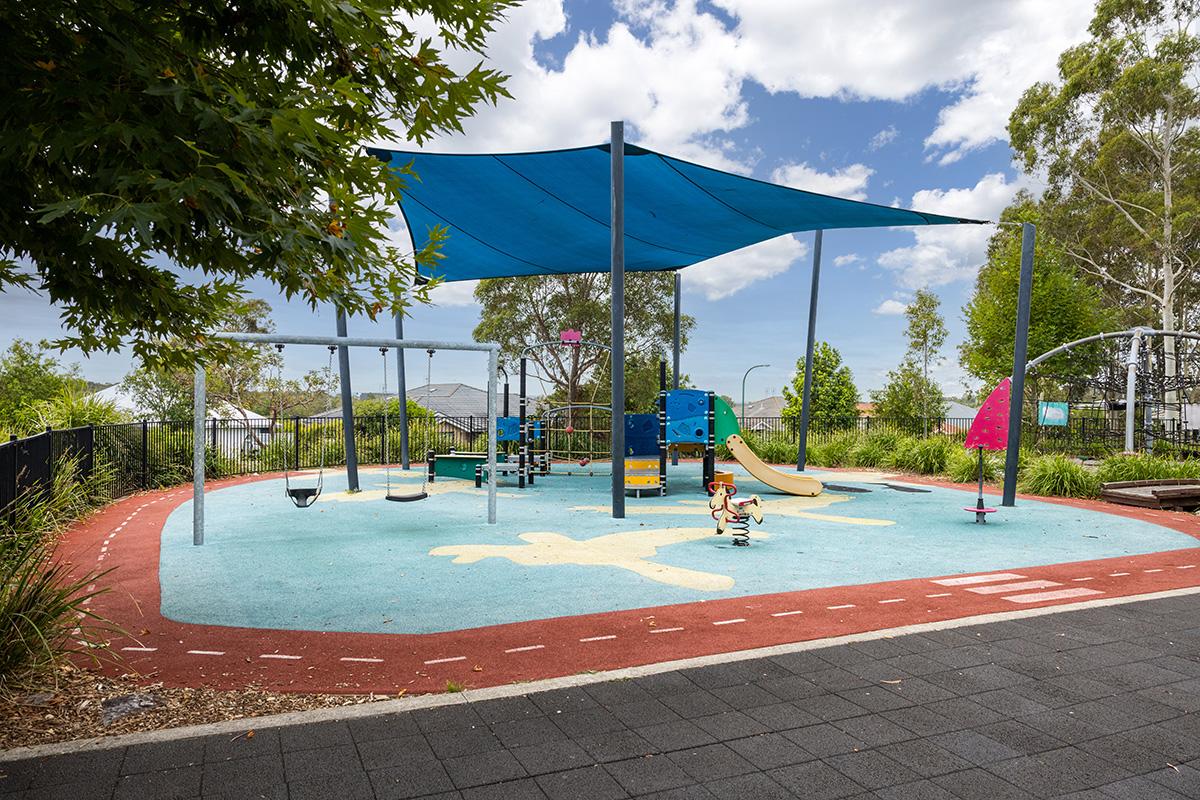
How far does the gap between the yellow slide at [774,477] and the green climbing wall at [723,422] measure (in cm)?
61

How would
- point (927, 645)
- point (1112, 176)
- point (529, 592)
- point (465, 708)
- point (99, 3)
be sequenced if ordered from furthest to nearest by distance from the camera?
point (1112, 176)
point (529, 592)
point (927, 645)
point (465, 708)
point (99, 3)

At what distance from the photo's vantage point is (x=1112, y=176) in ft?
97.6

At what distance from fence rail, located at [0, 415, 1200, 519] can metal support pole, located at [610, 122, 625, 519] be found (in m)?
3.97

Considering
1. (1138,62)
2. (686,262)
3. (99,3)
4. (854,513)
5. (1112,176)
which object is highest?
(1138,62)

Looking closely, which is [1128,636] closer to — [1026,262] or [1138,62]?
[1026,262]

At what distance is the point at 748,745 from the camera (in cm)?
295

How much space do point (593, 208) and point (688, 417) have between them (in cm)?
410

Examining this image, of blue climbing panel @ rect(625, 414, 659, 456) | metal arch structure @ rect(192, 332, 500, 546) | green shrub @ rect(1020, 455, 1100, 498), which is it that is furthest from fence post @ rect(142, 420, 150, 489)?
green shrub @ rect(1020, 455, 1100, 498)

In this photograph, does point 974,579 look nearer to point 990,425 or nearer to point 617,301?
point 990,425

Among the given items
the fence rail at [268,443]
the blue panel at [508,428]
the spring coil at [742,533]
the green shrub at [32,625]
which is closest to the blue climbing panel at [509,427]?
the blue panel at [508,428]

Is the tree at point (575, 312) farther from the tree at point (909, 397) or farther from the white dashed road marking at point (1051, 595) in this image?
the white dashed road marking at point (1051, 595)

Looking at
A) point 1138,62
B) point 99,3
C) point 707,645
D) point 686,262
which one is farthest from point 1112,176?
point 99,3

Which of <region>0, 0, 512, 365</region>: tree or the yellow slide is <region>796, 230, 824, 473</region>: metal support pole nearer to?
the yellow slide

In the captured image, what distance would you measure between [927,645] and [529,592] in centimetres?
286
